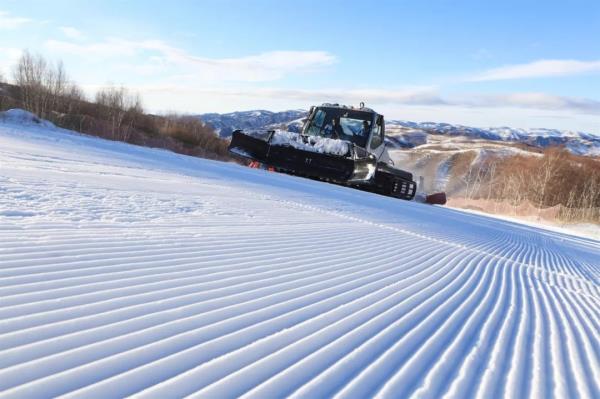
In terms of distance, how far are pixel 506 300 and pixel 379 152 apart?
10681 mm

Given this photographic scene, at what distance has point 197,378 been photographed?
1.66 metres

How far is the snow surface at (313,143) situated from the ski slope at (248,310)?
707 cm

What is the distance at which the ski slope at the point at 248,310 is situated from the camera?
1.72 metres

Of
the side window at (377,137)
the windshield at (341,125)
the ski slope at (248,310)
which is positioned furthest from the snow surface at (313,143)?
the ski slope at (248,310)

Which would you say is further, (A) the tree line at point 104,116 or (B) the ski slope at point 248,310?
(A) the tree line at point 104,116

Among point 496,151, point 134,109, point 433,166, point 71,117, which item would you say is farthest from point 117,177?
point 496,151

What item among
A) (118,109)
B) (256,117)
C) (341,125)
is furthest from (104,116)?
(256,117)

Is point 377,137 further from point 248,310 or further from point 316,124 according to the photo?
point 248,310

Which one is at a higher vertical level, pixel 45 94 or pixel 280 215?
pixel 45 94

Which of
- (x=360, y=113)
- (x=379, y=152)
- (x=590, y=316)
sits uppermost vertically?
(x=360, y=113)

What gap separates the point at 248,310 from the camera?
2416 mm

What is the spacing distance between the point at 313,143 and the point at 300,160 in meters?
0.59

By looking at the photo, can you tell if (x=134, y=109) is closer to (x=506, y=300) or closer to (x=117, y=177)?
(x=117, y=177)

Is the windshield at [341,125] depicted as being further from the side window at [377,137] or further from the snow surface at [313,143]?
the snow surface at [313,143]
